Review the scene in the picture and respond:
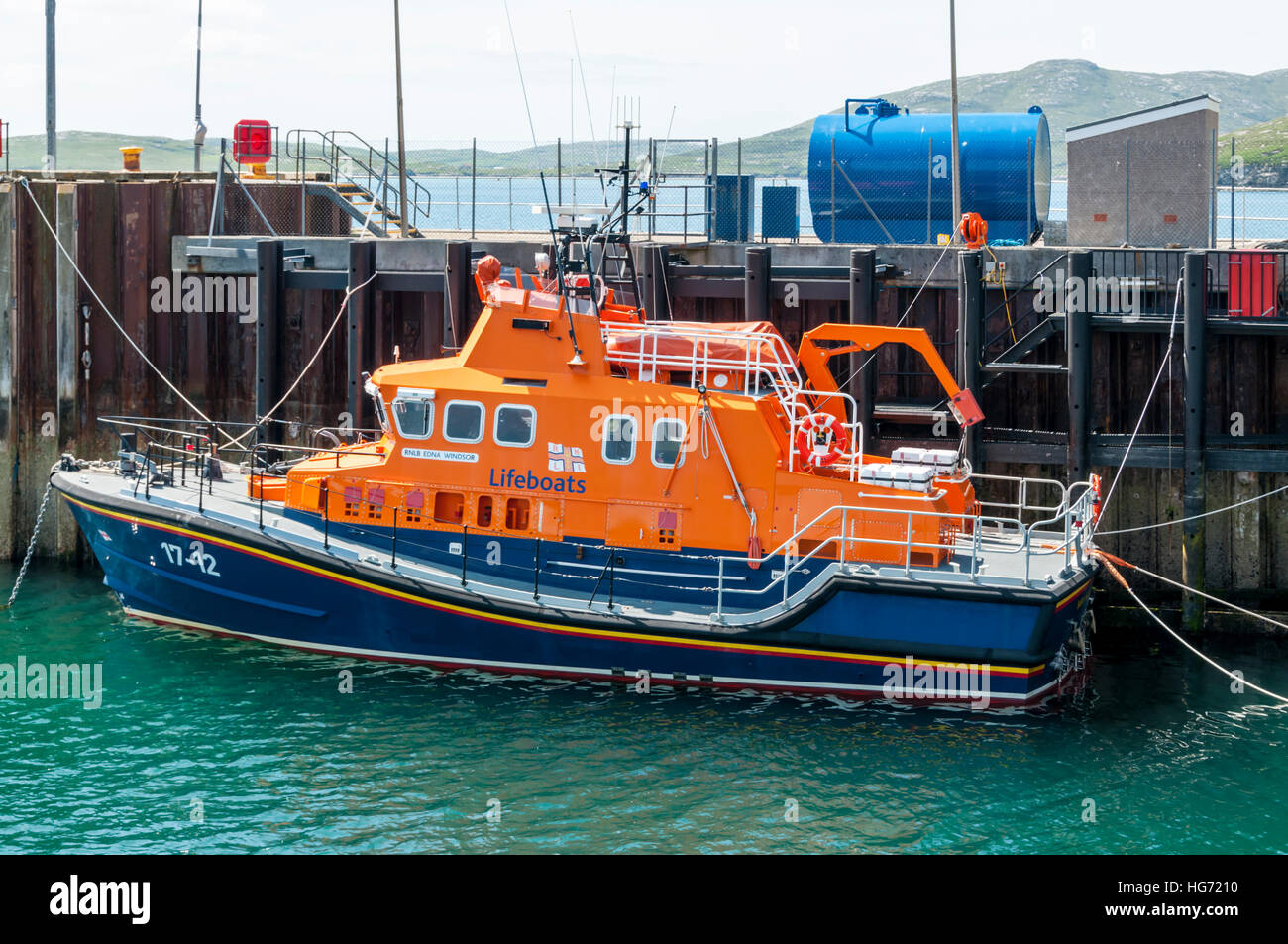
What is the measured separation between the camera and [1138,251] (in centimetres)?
1486

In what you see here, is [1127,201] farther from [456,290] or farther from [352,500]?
[352,500]

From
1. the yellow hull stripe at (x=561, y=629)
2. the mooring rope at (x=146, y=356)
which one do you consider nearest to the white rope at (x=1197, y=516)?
the yellow hull stripe at (x=561, y=629)

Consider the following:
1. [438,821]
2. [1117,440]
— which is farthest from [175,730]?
[1117,440]

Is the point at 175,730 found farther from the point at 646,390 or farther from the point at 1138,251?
the point at 1138,251

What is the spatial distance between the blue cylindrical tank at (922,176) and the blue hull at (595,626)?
7.53m

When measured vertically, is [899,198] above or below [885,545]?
above

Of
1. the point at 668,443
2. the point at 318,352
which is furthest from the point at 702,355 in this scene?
the point at 318,352

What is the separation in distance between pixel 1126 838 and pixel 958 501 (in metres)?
3.72

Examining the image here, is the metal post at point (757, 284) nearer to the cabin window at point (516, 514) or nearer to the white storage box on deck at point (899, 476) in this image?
the white storage box on deck at point (899, 476)

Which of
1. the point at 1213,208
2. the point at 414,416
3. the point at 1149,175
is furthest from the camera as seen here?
the point at 1149,175

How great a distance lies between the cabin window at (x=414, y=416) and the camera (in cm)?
1289

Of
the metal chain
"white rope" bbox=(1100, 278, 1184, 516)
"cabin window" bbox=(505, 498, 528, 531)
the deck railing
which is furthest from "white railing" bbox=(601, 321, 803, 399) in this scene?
the metal chain

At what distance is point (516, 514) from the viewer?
42.4 feet

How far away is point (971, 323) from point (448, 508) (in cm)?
583
